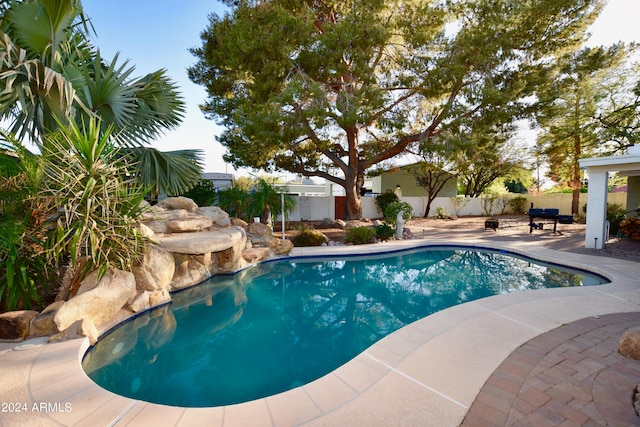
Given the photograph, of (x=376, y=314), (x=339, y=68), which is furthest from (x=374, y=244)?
(x=339, y=68)

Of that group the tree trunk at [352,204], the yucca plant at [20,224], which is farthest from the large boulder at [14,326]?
the tree trunk at [352,204]

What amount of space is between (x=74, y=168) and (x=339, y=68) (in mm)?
8824

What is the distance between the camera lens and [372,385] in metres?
2.47

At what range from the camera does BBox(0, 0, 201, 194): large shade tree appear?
427 centimetres

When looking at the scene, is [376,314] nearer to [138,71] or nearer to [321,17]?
[138,71]

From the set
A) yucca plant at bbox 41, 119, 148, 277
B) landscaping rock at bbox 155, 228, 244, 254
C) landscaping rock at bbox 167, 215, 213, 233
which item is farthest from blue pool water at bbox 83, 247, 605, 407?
landscaping rock at bbox 167, 215, 213, 233

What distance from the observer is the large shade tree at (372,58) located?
33.0 ft

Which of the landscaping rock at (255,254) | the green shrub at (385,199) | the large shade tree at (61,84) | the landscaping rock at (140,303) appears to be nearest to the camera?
the large shade tree at (61,84)

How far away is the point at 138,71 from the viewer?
5.98 m

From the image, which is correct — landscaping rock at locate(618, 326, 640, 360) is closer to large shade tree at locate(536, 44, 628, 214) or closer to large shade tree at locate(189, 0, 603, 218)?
large shade tree at locate(189, 0, 603, 218)

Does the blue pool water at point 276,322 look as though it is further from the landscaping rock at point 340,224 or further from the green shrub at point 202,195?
the landscaping rock at point 340,224

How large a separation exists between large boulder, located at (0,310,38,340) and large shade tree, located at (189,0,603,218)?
7768 mm

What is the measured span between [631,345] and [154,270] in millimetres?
5981

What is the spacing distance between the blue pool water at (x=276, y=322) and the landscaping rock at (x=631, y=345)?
229 centimetres
